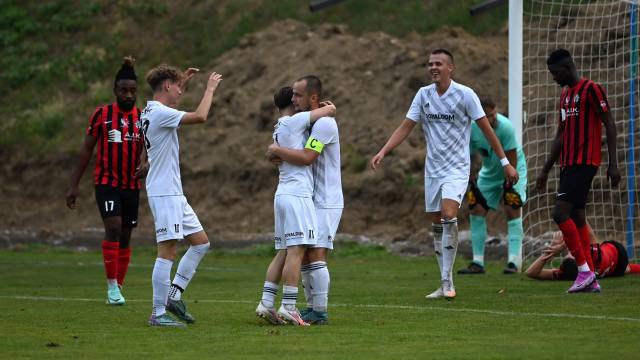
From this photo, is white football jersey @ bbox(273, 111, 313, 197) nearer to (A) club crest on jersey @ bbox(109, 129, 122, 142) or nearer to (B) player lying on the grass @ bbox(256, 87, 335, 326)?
(B) player lying on the grass @ bbox(256, 87, 335, 326)

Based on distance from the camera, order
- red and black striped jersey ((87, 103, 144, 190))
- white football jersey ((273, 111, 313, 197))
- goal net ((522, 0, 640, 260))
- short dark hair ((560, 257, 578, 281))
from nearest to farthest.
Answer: white football jersey ((273, 111, 313, 197)), red and black striped jersey ((87, 103, 144, 190)), short dark hair ((560, 257, 578, 281)), goal net ((522, 0, 640, 260))

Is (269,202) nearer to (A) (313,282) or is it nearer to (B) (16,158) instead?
(B) (16,158)

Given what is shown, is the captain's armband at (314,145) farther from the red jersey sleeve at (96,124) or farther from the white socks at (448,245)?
the red jersey sleeve at (96,124)

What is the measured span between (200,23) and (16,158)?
602 cm

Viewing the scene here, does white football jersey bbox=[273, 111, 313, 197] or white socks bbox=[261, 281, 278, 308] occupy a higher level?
white football jersey bbox=[273, 111, 313, 197]

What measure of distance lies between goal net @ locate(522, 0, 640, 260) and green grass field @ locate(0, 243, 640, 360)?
9.98ft

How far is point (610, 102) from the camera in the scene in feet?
67.8

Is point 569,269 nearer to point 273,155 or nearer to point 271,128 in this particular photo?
point 273,155

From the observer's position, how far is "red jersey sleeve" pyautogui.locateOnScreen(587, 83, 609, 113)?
12664mm

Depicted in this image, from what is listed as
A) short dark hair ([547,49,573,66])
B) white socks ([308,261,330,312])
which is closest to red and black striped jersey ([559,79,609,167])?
short dark hair ([547,49,573,66])

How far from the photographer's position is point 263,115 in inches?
1076

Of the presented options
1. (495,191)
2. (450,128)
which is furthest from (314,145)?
(495,191)

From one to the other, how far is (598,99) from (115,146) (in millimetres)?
4826

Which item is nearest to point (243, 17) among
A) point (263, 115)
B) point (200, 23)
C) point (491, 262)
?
point (200, 23)
